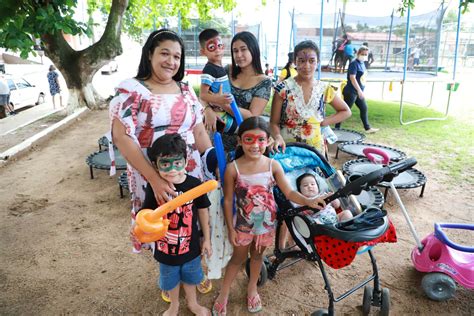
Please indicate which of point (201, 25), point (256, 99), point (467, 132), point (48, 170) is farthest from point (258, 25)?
point (256, 99)

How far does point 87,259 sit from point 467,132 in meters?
7.57

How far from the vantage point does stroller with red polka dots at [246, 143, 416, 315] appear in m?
1.77

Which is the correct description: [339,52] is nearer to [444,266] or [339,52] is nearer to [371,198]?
[371,198]

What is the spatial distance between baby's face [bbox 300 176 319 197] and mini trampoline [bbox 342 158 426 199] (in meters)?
1.77

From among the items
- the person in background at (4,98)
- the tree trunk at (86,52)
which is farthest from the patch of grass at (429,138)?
the person in background at (4,98)

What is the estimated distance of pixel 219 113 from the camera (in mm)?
2508

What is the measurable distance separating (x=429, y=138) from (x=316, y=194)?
5648 millimetres

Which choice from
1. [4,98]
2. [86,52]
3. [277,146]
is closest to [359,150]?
[277,146]

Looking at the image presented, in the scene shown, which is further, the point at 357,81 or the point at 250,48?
the point at 357,81

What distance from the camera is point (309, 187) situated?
2199mm

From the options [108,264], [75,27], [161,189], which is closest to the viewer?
[161,189]

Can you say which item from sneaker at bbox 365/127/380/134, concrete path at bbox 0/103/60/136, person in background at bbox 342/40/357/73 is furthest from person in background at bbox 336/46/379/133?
concrete path at bbox 0/103/60/136

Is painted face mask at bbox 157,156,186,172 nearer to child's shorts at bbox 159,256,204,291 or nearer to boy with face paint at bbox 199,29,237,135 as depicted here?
child's shorts at bbox 159,256,204,291

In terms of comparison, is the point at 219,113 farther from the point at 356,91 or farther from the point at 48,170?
the point at 356,91
